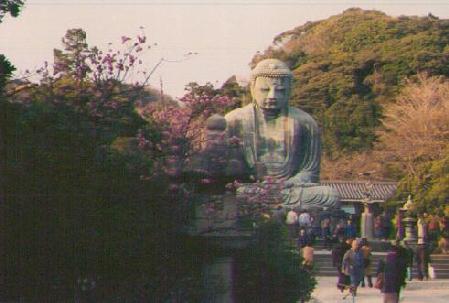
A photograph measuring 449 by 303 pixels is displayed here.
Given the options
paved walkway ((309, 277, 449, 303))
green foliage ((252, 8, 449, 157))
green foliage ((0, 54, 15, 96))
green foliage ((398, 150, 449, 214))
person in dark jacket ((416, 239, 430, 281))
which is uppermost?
green foliage ((252, 8, 449, 157))

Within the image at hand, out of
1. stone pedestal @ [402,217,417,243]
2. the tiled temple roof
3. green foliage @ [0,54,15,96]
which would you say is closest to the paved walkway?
green foliage @ [0,54,15,96]

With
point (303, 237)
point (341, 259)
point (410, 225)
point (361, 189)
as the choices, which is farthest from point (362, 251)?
point (361, 189)

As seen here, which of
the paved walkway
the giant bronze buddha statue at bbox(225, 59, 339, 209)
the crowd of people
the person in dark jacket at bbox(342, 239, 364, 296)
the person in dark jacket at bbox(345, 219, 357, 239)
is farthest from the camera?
the giant bronze buddha statue at bbox(225, 59, 339, 209)

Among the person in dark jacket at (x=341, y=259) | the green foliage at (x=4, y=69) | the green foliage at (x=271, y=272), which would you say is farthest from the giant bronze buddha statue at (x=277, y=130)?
the green foliage at (x=4, y=69)

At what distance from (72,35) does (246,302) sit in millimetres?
4977

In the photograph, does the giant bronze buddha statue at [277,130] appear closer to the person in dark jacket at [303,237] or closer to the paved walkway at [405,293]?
the person in dark jacket at [303,237]

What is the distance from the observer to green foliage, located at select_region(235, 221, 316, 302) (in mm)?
19047

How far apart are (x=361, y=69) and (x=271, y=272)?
59895 millimetres

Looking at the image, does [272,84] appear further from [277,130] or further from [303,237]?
[303,237]

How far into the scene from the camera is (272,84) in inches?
1673

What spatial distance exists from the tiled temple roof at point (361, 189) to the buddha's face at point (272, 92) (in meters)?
18.4

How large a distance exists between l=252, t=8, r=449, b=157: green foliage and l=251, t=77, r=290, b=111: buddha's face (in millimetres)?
29909

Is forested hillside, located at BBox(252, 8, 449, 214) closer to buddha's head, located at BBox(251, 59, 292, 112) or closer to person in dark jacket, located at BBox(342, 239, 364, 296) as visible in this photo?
buddha's head, located at BBox(251, 59, 292, 112)

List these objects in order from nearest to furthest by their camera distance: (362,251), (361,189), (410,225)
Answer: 1. (362,251)
2. (410,225)
3. (361,189)
